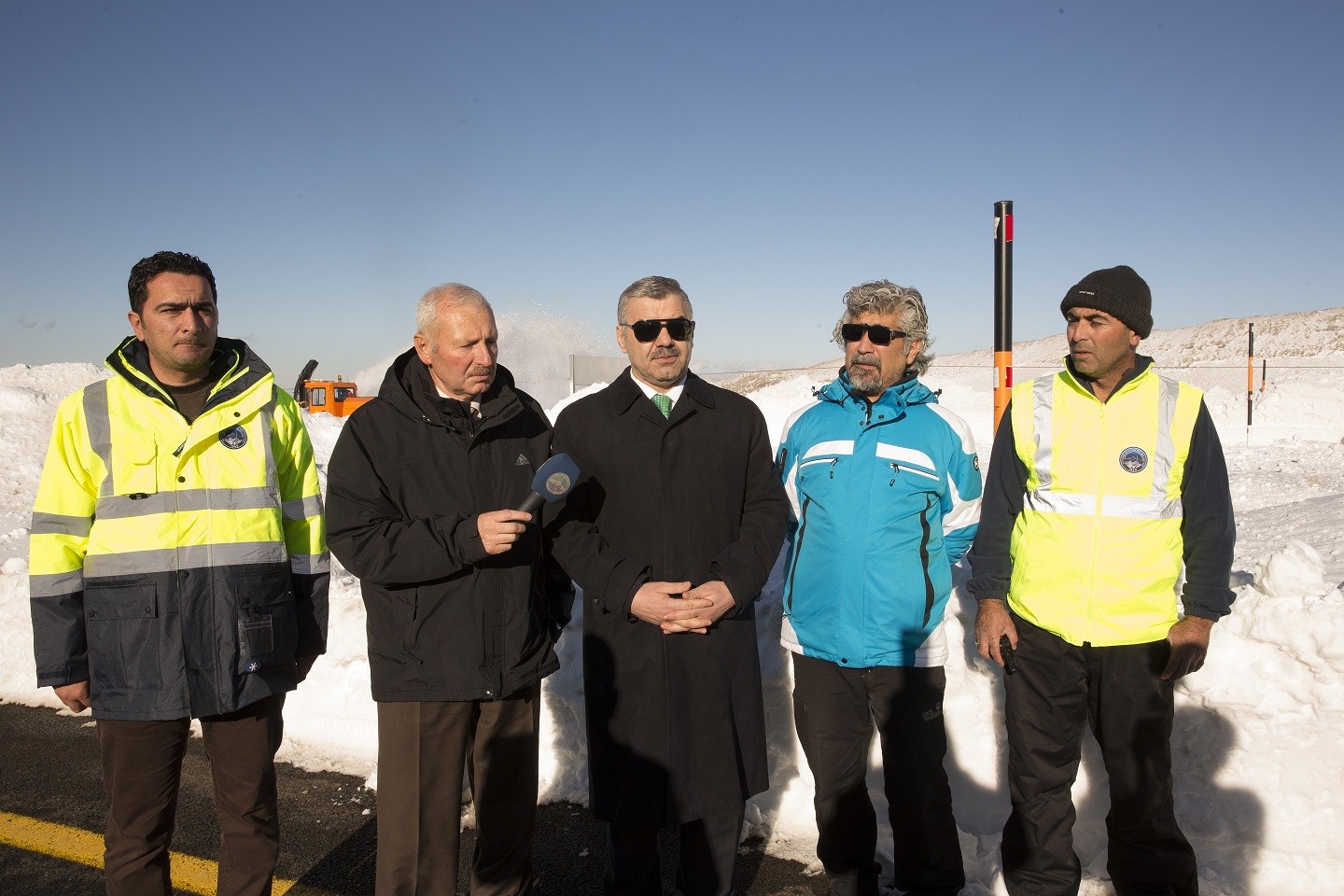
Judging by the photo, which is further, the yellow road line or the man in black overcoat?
the yellow road line

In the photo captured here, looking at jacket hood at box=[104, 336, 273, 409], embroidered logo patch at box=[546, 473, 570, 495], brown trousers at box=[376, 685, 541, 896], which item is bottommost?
brown trousers at box=[376, 685, 541, 896]

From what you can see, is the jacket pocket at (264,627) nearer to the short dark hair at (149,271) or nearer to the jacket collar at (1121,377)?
the short dark hair at (149,271)

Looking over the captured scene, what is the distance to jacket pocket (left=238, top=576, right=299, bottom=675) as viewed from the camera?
112 inches

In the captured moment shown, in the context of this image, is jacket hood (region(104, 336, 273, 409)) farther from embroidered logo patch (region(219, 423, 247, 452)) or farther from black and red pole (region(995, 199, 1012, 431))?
black and red pole (region(995, 199, 1012, 431))

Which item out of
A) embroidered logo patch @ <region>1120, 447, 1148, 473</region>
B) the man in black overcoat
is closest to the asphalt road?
the man in black overcoat

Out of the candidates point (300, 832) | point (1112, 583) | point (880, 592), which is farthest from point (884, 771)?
point (300, 832)

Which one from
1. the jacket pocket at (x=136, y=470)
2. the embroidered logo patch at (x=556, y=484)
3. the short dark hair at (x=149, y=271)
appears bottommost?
the embroidered logo patch at (x=556, y=484)

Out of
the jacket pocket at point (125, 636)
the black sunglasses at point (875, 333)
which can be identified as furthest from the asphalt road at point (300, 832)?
the black sunglasses at point (875, 333)

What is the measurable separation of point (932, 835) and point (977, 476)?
1245 mm

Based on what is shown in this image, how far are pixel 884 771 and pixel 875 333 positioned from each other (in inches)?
60.6

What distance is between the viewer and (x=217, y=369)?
3.03 metres

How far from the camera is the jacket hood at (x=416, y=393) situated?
2.94 metres

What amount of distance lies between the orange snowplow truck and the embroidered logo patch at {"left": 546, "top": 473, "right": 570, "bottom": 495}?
24136mm

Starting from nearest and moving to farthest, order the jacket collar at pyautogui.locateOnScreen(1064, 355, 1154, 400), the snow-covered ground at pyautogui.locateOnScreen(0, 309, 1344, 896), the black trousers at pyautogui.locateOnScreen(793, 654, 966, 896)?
the jacket collar at pyautogui.locateOnScreen(1064, 355, 1154, 400), the black trousers at pyautogui.locateOnScreen(793, 654, 966, 896), the snow-covered ground at pyautogui.locateOnScreen(0, 309, 1344, 896)
